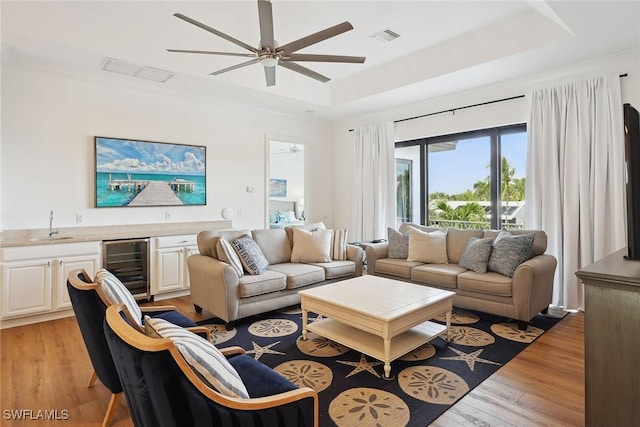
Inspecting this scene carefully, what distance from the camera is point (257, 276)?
11.6 ft

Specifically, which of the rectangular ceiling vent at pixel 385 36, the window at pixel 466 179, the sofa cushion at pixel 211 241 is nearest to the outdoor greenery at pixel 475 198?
the window at pixel 466 179

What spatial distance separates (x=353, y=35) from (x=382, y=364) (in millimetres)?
3339

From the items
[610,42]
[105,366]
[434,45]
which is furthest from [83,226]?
[610,42]

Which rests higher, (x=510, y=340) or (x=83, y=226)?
(x=83, y=226)

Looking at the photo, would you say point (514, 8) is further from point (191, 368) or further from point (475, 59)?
point (191, 368)

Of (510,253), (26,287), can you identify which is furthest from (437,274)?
(26,287)

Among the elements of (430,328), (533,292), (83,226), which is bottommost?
(430,328)

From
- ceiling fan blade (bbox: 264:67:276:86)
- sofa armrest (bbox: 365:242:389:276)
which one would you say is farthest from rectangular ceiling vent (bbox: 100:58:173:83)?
sofa armrest (bbox: 365:242:389:276)

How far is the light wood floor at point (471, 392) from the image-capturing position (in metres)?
1.98

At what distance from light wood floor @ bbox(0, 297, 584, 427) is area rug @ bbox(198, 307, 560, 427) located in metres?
0.11

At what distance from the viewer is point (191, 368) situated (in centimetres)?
113

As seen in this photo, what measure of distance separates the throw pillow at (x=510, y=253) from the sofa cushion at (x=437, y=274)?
37 centimetres

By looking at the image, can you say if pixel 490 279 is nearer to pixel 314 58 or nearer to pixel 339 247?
pixel 339 247

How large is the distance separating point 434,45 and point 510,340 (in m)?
Answer: 3.31
